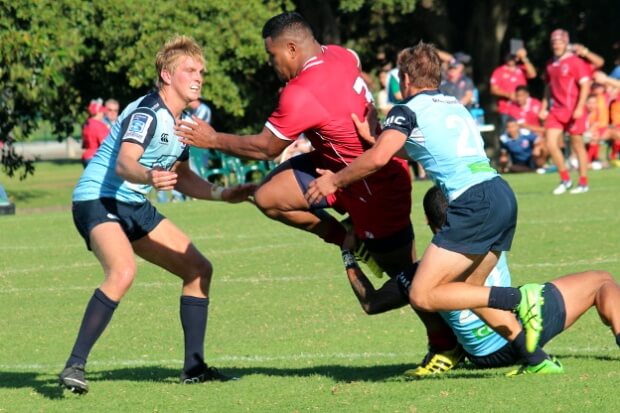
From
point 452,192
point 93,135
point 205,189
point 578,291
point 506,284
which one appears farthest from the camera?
point 93,135

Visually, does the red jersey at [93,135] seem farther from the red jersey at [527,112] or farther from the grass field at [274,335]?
the red jersey at [527,112]

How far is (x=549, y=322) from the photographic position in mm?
8250

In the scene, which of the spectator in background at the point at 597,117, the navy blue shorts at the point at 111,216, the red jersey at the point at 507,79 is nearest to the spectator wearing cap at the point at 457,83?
the spectator in background at the point at 597,117

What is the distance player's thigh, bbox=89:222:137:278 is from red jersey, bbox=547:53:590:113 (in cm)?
1347

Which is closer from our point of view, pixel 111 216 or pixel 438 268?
pixel 438 268

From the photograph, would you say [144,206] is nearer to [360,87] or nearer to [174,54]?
[174,54]

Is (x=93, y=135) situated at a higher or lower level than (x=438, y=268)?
lower

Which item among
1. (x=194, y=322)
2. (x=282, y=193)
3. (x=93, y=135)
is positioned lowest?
(x=93, y=135)

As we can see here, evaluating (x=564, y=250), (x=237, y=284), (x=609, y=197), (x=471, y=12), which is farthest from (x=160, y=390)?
(x=471, y=12)

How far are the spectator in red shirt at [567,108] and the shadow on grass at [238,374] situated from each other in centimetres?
1213

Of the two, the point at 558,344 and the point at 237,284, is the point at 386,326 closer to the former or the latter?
the point at 558,344

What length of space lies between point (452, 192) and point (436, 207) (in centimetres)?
69

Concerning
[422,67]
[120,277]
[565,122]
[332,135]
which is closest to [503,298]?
[422,67]

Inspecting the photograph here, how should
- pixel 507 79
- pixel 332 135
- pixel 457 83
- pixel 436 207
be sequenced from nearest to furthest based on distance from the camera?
pixel 436 207, pixel 332 135, pixel 457 83, pixel 507 79
